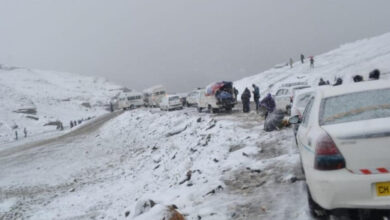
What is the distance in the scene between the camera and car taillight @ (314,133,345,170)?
145 inches

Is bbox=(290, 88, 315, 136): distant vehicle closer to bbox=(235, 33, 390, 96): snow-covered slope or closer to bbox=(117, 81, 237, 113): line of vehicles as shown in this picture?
bbox=(117, 81, 237, 113): line of vehicles

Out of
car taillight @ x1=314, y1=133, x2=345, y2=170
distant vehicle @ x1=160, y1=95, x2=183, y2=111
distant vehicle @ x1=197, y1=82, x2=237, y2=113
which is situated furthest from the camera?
distant vehicle @ x1=160, y1=95, x2=183, y2=111

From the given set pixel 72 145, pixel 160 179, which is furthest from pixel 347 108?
pixel 72 145

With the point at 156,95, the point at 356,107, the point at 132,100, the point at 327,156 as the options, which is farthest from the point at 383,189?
the point at 132,100

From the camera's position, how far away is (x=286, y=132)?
12.5m

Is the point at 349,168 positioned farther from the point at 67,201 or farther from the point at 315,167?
the point at 67,201

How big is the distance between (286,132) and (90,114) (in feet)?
241

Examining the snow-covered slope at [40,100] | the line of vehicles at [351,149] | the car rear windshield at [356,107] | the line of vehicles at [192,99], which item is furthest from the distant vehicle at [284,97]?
the snow-covered slope at [40,100]

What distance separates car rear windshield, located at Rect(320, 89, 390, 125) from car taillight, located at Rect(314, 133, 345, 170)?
1.35ft

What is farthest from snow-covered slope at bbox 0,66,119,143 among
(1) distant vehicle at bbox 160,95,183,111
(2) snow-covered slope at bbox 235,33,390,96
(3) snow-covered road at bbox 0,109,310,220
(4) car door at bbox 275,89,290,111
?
(4) car door at bbox 275,89,290,111

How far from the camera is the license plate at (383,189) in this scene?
3541 mm

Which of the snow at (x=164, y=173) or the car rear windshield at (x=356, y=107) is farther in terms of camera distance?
the snow at (x=164, y=173)

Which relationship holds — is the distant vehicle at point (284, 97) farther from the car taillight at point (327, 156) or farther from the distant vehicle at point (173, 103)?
the distant vehicle at point (173, 103)

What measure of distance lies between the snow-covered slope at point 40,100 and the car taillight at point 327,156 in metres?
50.2
